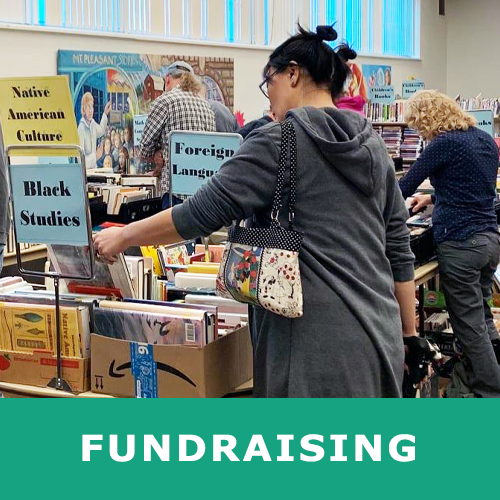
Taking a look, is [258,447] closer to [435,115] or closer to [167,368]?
[167,368]

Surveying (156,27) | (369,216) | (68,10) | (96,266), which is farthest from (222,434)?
(156,27)

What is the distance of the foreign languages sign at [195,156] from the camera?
10.3ft

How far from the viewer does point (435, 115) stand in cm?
425

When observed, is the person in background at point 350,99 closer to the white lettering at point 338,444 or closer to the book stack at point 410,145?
the white lettering at point 338,444

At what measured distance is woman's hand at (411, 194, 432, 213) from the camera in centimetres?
491

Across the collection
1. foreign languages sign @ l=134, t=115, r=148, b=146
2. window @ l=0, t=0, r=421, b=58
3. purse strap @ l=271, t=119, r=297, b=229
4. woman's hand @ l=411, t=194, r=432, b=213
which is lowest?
woman's hand @ l=411, t=194, r=432, b=213

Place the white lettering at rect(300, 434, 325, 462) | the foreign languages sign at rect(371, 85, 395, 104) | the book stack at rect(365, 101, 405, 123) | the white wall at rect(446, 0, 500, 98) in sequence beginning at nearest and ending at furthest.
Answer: the white lettering at rect(300, 434, 325, 462), the foreign languages sign at rect(371, 85, 395, 104), the book stack at rect(365, 101, 405, 123), the white wall at rect(446, 0, 500, 98)

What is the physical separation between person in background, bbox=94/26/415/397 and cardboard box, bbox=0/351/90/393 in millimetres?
489

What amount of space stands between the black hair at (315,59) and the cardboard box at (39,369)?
98 centimetres

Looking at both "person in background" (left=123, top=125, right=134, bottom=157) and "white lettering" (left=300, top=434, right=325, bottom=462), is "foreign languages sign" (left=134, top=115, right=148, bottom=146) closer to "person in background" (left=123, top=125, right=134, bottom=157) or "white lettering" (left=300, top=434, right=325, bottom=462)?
"person in background" (left=123, top=125, right=134, bottom=157)

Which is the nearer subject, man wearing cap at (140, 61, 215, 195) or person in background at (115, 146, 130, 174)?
man wearing cap at (140, 61, 215, 195)

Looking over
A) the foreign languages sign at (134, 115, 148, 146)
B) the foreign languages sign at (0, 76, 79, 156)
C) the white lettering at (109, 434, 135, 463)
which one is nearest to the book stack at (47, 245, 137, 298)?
the foreign languages sign at (0, 76, 79, 156)

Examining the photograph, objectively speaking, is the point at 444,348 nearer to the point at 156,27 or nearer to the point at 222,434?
the point at 222,434

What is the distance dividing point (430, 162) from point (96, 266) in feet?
7.07
